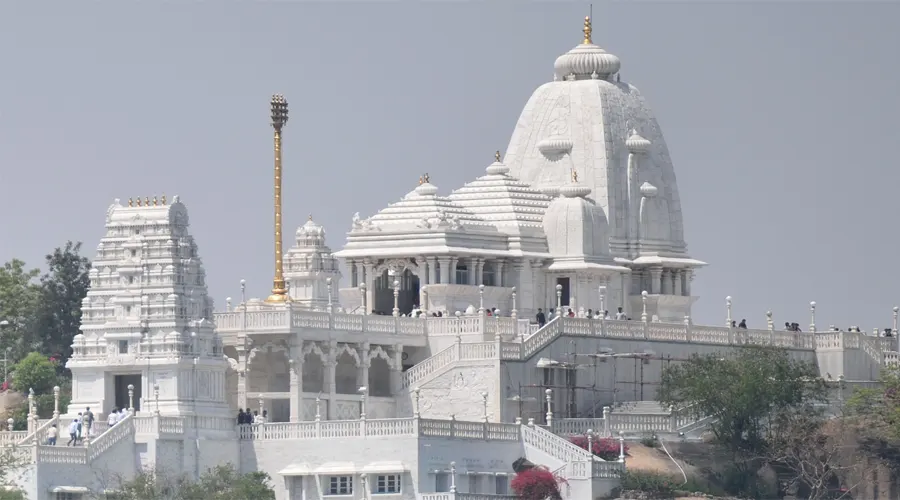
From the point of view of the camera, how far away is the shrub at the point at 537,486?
10962 centimetres

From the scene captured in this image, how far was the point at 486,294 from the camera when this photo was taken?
127 m

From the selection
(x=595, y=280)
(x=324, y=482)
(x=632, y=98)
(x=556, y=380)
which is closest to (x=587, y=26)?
(x=632, y=98)

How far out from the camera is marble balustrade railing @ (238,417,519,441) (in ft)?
360

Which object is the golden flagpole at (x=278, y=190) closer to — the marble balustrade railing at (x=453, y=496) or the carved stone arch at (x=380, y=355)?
the carved stone arch at (x=380, y=355)

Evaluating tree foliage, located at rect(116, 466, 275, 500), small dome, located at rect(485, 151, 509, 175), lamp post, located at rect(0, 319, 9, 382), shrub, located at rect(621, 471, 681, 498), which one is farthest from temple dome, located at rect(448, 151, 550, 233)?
tree foliage, located at rect(116, 466, 275, 500)

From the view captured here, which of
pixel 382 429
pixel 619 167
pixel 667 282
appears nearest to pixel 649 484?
pixel 382 429

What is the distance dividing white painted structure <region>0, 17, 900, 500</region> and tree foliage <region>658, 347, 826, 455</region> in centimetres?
106

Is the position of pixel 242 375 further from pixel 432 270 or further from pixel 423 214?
pixel 423 214

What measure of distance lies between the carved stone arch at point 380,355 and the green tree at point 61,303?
21255mm

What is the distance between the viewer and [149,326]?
4427 inches

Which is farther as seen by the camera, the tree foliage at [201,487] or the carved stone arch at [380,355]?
the carved stone arch at [380,355]

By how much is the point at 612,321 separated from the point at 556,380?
419 cm

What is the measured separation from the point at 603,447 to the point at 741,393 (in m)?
5.89

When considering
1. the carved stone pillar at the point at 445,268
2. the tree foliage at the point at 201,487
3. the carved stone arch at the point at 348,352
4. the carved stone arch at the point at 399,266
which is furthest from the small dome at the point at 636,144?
the tree foliage at the point at 201,487
